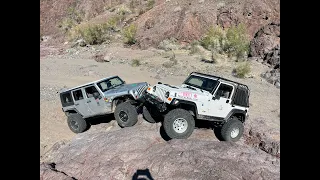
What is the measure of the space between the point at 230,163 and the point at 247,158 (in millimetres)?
559

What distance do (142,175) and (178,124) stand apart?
2.37 metres

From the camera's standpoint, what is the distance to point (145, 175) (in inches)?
268

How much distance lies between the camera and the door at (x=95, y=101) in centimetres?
1065

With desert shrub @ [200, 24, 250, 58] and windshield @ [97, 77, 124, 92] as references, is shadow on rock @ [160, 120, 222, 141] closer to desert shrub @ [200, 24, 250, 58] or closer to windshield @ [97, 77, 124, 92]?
windshield @ [97, 77, 124, 92]

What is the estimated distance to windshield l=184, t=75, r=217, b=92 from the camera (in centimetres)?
968

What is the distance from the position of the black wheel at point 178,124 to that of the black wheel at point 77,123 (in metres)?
3.71

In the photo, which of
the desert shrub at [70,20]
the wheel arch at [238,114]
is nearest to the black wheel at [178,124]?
the wheel arch at [238,114]

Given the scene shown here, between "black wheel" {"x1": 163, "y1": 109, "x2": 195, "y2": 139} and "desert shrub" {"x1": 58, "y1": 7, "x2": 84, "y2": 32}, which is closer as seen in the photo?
"black wheel" {"x1": 163, "y1": 109, "x2": 195, "y2": 139}

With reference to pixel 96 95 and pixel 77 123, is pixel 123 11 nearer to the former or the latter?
pixel 96 95

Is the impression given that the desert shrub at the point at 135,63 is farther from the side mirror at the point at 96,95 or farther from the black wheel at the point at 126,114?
the black wheel at the point at 126,114

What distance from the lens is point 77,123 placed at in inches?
430

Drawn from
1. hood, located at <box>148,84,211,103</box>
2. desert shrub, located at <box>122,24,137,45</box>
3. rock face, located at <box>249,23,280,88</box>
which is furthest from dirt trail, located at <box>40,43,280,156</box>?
desert shrub, located at <box>122,24,137,45</box>

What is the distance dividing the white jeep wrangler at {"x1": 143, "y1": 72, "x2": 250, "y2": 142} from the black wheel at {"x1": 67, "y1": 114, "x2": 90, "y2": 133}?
2561 mm

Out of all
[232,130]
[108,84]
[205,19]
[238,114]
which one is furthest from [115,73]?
[205,19]
